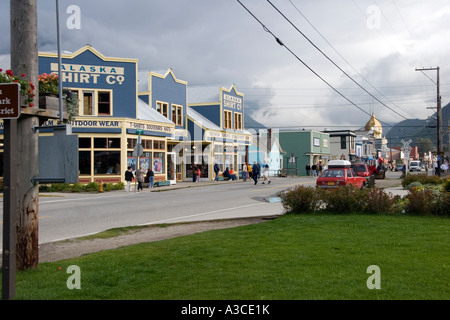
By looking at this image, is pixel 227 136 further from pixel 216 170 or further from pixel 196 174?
pixel 196 174

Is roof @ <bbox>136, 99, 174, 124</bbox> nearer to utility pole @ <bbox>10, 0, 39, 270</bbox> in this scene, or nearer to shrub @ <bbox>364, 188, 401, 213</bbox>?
shrub @ <bbox>364, 188, 401, 213</bbox>

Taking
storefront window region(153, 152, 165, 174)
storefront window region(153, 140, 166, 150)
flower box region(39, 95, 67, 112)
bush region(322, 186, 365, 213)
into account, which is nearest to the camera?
flower box region(39, 95, 67, 112)

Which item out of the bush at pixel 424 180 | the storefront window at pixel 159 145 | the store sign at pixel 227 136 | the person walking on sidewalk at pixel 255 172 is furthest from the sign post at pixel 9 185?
the store sign at pixel 227 136

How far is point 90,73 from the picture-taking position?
107ft

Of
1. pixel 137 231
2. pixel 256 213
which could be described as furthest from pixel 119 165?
pixel 137 231

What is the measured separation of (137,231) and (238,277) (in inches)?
265

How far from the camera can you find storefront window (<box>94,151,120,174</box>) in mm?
32281

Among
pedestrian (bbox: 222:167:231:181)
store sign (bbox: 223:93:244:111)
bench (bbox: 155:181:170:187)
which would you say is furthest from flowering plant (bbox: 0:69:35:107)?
store sign (bbox: 223:93:244:111)

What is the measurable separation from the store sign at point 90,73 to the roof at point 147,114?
3.15 m

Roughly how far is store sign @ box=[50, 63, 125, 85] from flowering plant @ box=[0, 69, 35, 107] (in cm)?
2633

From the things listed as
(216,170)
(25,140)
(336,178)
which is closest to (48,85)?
(25,140)

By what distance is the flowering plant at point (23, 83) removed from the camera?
6234mm

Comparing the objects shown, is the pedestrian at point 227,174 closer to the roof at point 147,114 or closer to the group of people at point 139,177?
the roof at point 147,114
